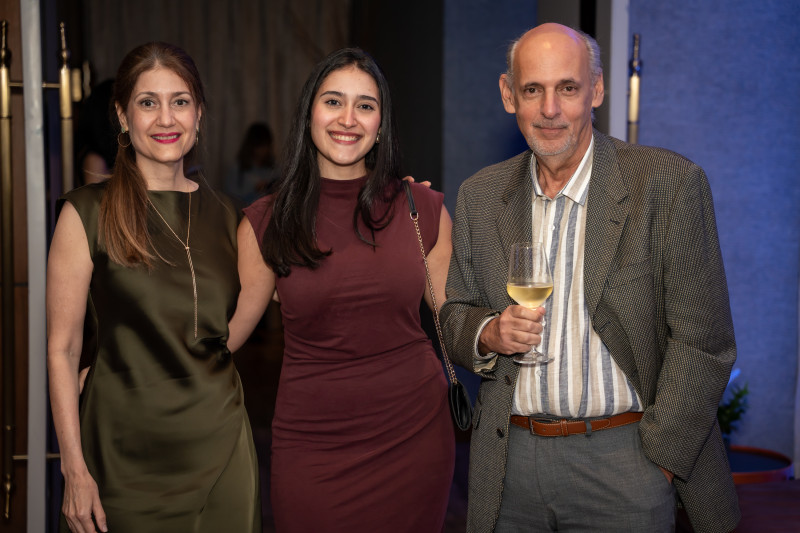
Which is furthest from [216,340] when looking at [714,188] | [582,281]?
[714,188]

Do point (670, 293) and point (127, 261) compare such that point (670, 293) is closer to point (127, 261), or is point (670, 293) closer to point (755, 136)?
point (127, 261)

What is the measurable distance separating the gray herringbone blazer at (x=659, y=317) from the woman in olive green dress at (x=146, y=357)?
72 cm

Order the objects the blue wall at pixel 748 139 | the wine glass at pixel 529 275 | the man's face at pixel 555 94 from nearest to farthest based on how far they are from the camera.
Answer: the wine glass at pixel 529 275 < the man's face at pixel 555 94 < the blue wall at pixel 748 139

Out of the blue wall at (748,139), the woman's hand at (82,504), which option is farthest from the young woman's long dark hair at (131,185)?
the blue wall at (748,139)

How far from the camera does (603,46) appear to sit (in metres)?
3.46

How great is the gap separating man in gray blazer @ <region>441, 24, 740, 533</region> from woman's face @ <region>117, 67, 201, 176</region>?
926 mm

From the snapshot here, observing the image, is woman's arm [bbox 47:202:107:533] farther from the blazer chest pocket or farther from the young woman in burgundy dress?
the blazer chest pocket

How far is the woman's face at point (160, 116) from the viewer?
7.25 feet

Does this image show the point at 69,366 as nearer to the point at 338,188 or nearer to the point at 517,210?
the point at 338,188

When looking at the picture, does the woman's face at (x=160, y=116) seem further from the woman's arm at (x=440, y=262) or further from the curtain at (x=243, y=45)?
the curtain at (x=243, y=45)

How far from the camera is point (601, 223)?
180cm

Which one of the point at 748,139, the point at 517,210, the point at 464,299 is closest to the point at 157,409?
the point at 464,299

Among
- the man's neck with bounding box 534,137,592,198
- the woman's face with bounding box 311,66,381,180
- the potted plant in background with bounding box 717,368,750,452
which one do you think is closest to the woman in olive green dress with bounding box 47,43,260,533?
the woman's face with bounding box 311,66,381,180

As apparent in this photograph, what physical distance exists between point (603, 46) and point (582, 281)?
6.44ft
